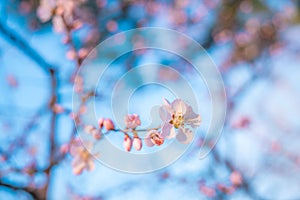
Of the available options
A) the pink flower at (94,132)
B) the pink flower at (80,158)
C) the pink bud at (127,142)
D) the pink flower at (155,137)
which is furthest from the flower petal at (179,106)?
the pink flower at (80,158)

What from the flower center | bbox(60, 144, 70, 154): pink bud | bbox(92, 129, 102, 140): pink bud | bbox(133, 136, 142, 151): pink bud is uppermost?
bbox(60, 144, 70, 154): pink bud

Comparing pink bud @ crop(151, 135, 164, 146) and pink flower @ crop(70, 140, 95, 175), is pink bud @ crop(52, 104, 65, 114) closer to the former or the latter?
pink flower @ crop(70, 140, 95, 175)

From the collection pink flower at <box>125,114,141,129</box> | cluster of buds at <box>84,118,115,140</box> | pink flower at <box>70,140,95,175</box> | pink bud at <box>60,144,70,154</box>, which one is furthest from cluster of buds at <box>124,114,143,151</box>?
pink bud at <box>60,144,70,154</box>

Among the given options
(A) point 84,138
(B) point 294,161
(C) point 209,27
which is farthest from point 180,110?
(B) point 294,161

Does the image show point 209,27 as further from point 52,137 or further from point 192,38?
point 52,137

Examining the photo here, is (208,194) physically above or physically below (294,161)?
below

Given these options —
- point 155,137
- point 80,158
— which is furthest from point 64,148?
point 155,137
